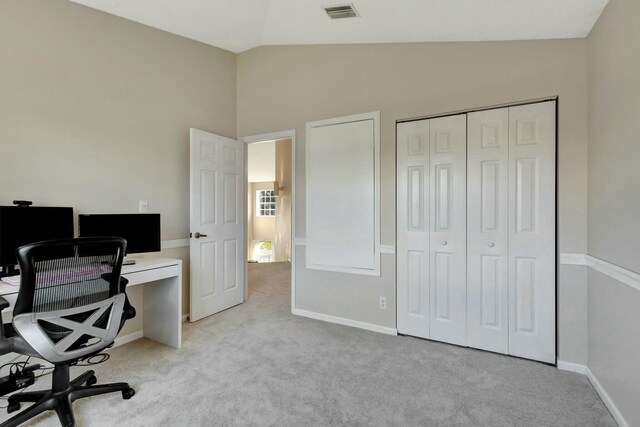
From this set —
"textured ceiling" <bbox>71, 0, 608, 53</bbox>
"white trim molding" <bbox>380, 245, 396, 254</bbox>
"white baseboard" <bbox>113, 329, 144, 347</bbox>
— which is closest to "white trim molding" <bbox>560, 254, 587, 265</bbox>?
"white trim molding" <bbox>380, 245, 396, 254</bbox>

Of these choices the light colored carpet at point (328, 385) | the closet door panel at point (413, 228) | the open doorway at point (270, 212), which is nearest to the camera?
the light colored carpet at point (328, 385)

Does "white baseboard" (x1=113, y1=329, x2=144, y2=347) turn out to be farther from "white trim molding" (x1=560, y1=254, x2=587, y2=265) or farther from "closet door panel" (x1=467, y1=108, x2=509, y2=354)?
"white trim molding" (x1=560, y1=254, x2=587, y2=265)

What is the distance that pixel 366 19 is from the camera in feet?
8.61

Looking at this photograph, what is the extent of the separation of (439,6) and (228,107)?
8.46 feet

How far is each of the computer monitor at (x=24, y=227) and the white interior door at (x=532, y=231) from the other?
342cm

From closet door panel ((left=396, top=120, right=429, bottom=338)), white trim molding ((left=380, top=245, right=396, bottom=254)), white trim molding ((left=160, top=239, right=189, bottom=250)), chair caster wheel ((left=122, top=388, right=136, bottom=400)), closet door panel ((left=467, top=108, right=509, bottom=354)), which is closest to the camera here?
chair caster wheel ((left=122, top=388, right=136, bottom=400))

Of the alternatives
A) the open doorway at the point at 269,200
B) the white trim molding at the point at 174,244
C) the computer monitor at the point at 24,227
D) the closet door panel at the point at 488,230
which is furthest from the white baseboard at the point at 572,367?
the open doorway at the point at 269,200

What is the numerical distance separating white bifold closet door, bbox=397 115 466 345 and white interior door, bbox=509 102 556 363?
0.37m

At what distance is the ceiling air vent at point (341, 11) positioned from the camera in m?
2.49

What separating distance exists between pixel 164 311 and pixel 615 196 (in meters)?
3.38

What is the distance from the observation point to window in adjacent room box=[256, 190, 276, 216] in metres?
9.22

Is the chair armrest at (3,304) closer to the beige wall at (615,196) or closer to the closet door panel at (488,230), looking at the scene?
the closet door panel at (488,230)

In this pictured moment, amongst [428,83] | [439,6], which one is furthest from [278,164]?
[439,6]

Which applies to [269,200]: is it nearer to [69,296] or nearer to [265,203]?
[265,203]
